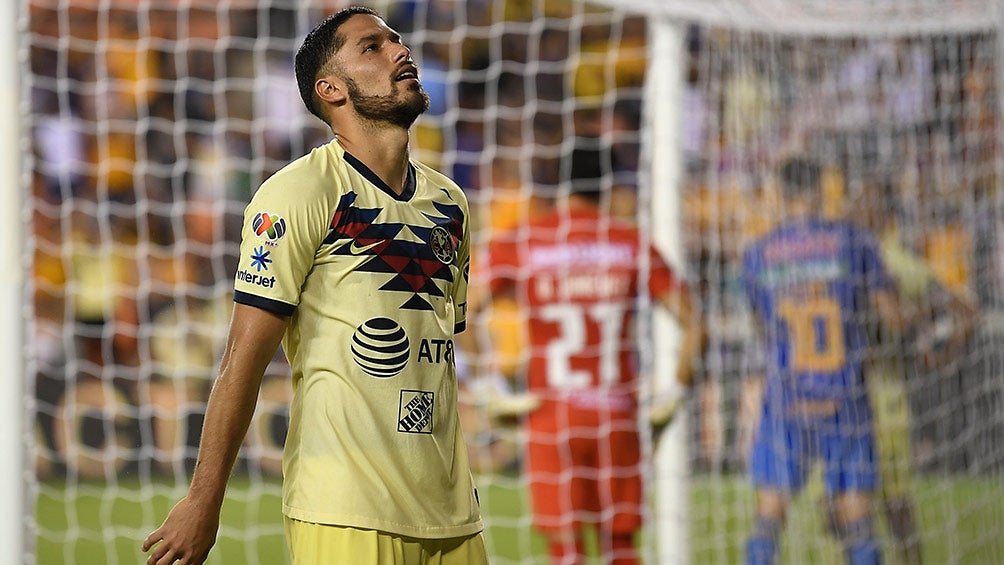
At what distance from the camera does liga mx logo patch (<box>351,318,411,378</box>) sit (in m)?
1.76

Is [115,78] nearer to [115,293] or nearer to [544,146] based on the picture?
[115,293]

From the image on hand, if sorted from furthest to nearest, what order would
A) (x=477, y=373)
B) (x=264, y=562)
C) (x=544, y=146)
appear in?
(x=544, y=146), (x=477, y=373), (x=264, y=562)

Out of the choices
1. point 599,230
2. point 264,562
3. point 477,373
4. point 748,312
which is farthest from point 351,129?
point 477,373

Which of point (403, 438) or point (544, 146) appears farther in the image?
point (544, 146)

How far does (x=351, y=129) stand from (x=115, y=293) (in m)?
5.61

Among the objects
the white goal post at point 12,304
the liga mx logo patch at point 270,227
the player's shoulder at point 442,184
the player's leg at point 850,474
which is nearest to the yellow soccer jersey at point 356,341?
the liga mx logo patch at point 270,227

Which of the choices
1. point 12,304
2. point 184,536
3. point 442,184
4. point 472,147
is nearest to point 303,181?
point 442,184

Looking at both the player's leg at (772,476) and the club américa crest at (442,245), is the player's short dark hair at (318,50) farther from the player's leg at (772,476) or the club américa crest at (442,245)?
the player's leg at (772,476)

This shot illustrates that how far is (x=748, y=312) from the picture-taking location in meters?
4.68

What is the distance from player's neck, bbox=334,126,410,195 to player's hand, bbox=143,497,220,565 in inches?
21.1

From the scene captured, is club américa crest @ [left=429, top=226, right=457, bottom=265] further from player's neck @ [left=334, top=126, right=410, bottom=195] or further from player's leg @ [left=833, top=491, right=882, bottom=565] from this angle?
player's leg @ [left=833, top=491, right=882, bottom=565]

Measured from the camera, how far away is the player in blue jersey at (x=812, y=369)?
4.25 metres

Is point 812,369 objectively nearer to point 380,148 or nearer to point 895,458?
point 895,458


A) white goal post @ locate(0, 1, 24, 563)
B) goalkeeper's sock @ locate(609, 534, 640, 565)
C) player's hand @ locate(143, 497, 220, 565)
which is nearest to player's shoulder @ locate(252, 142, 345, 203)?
player's hand @ locate(143, 497, 220, 565)
